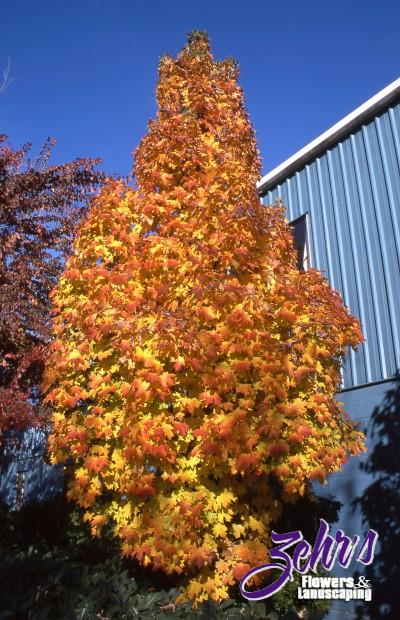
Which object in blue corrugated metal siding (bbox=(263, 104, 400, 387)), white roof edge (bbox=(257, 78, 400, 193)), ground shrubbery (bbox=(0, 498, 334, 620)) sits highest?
white roof edge (bbox=(257, 78, 400, 193))

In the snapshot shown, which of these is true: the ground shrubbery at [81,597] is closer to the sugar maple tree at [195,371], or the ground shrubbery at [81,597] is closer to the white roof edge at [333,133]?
the sugar maple tree at [195,371]

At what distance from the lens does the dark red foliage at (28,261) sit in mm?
6223

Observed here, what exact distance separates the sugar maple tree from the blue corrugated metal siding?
7.64ft

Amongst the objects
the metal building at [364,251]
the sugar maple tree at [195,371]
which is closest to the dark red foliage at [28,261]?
the sugar maple tree at [195,371]

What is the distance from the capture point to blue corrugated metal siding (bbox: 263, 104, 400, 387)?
7.39m

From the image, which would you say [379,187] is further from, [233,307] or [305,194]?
[233,307]

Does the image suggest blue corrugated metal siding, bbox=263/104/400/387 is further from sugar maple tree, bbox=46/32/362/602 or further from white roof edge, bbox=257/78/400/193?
sugar maple tree, bbox=46/32/362/602

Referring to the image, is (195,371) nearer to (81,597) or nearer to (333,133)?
(81,597)

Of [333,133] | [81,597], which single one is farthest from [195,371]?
[333,133]

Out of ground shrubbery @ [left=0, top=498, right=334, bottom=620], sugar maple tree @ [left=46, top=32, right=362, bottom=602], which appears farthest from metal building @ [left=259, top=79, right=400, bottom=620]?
ground shrubbery @ [left=0, top=498, right=334, bottom=620]

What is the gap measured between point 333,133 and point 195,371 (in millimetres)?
6139

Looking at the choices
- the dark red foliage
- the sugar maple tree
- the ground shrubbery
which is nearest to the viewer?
the ground shrubbery

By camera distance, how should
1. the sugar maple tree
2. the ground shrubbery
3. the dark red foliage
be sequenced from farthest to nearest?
the dark red foliage < the sugar maple tree < the ground shrubbery

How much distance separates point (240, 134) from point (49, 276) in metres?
3.36
